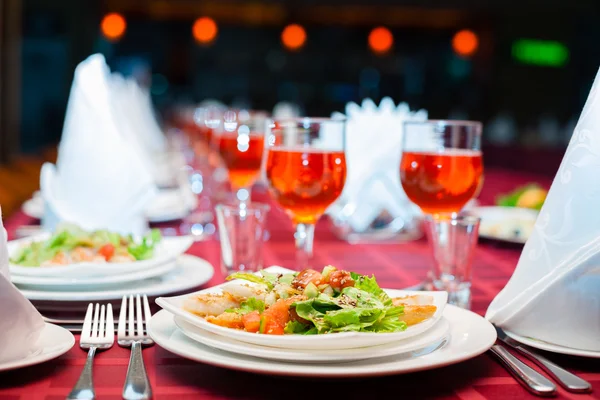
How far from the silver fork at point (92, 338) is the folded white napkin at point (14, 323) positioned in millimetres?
67

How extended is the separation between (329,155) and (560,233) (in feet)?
1.46

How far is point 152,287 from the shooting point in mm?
1207

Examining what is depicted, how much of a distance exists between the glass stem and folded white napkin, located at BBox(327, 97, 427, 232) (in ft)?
1.83

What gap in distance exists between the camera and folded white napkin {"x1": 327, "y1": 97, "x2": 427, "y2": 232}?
198 cm

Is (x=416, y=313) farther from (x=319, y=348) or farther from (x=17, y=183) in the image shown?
(x=17, y=183)

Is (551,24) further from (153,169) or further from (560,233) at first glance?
(560,233)

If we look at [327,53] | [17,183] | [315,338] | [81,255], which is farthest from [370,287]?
[327,53]

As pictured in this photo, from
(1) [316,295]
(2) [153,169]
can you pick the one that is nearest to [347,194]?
(1) [316,295]

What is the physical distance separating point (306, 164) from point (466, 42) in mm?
15106

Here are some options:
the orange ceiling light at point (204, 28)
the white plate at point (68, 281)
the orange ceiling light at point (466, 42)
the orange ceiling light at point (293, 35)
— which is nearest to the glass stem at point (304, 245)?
the white plate at point (68, 281)

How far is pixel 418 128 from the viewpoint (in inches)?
56.9

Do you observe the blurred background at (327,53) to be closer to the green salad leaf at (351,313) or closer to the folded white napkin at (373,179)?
the folded white napkin at (373,179)

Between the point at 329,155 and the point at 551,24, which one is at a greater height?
the point at 551,24

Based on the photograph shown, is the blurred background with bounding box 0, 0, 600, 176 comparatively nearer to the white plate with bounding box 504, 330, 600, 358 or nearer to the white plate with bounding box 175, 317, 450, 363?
the white plate with bounding box 504, 330, 600, 358
